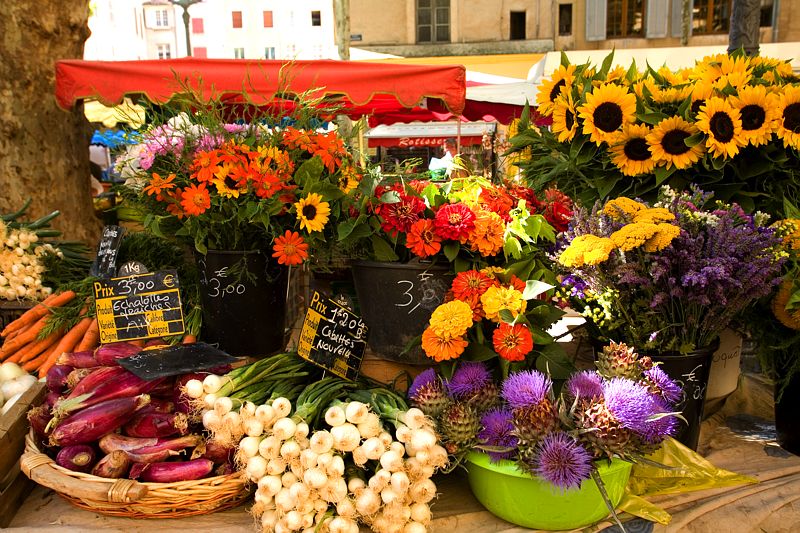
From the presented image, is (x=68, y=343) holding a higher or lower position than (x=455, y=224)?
lower

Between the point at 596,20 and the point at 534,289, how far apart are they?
599 inches

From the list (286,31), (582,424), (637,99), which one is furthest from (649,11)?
(286,31)

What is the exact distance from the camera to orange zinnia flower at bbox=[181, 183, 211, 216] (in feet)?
5.66

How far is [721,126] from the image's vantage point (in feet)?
5.93

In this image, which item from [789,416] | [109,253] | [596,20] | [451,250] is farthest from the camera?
[596,20]

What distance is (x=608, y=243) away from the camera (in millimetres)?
1512

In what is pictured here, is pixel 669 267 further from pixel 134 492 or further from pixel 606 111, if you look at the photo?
pixel 134 492

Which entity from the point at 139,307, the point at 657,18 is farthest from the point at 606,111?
the point at 657,18

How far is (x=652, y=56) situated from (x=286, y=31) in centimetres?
3152

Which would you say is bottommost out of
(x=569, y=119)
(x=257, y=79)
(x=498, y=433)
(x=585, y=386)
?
(x=498, y=433)

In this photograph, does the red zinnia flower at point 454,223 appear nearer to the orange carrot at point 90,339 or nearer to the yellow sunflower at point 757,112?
the yellow sunflower at point 757,112

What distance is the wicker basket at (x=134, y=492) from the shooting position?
1.42 metres

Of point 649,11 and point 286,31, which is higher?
point 286,31

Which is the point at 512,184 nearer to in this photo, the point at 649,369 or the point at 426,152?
the point at 649,369
